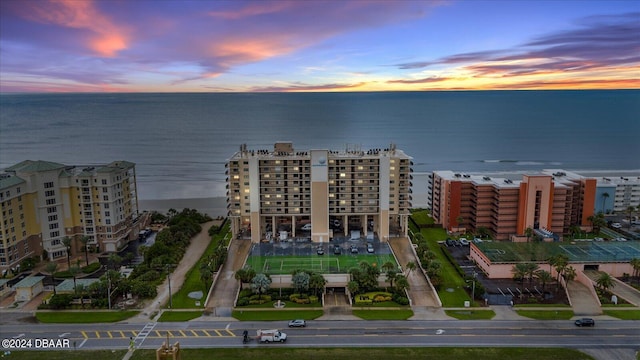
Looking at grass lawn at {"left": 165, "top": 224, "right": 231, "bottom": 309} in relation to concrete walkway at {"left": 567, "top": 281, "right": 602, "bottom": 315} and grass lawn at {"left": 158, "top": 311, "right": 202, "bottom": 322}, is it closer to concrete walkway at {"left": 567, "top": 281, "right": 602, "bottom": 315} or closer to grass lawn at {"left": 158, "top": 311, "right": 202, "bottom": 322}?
grass lawn at {"left": 158, "top": 311, "right": 202, "bottom": 322}

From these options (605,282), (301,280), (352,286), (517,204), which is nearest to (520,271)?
(605,282)

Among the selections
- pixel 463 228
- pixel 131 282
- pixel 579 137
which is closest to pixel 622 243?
pixel 463 228

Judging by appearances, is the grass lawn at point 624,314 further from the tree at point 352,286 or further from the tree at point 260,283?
the tree at point 260,283

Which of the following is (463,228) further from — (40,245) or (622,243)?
(40,245)

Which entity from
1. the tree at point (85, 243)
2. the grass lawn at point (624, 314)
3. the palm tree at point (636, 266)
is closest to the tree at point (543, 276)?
the grass lawn at point (624, 314)

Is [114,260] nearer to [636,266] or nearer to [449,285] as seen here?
[449,285]
